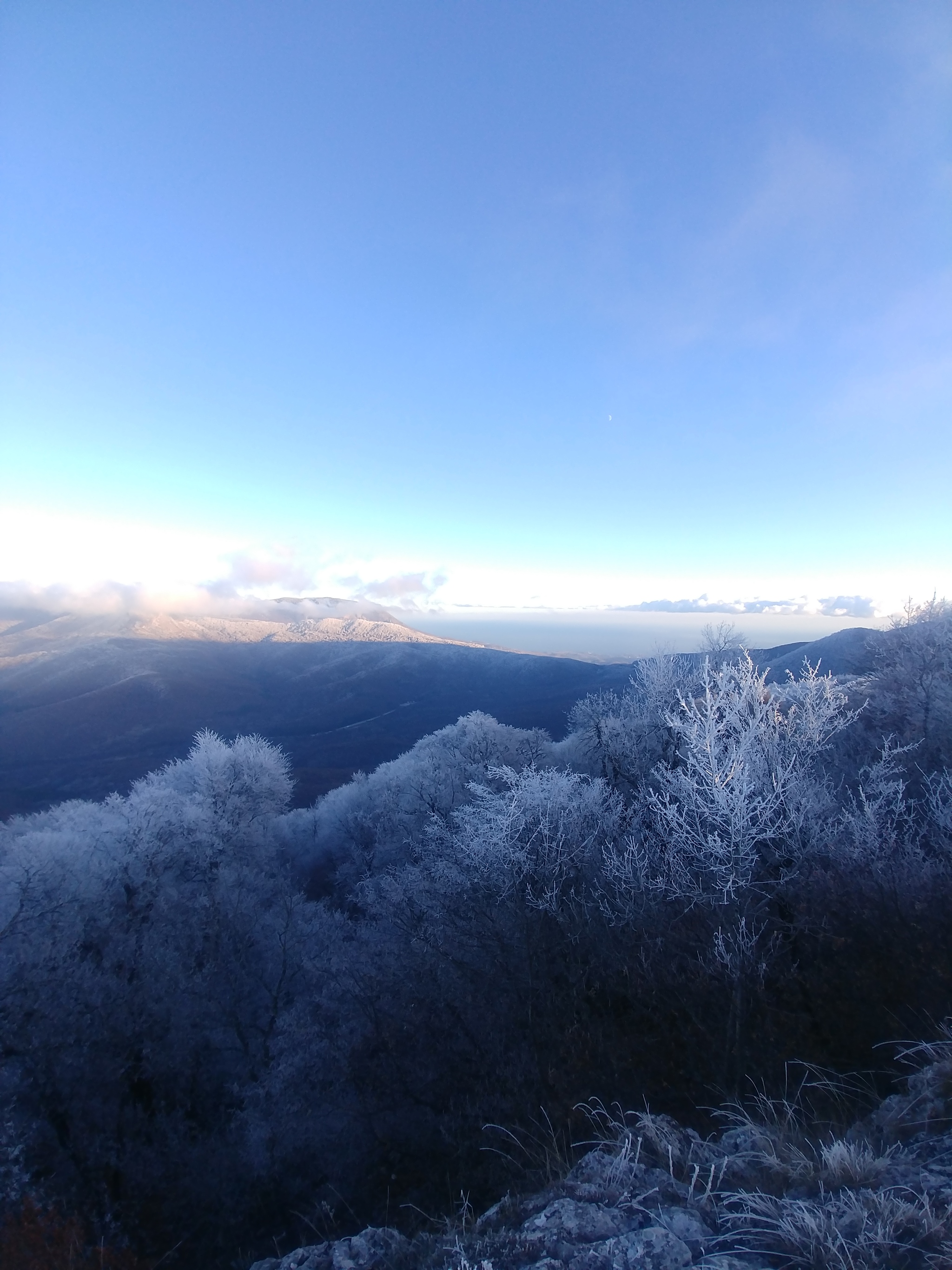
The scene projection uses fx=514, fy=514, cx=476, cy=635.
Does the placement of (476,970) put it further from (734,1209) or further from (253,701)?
(253,701)

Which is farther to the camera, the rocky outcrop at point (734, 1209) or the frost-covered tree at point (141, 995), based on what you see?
the frost-covered tree at point (141, 995)

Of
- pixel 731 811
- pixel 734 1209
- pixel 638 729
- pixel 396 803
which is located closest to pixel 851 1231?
pixel 734 1209

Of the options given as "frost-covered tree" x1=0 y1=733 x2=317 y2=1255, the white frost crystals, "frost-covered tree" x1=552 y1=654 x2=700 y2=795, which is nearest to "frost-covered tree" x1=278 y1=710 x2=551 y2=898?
"frost-covered tree" x1=552 y1=654 x2=700 y2=795

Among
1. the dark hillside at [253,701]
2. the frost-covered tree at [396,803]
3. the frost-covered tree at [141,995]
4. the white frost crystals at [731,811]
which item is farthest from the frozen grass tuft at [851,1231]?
the dark hillside at [253,701]

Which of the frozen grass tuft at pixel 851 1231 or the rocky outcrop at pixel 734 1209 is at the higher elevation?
the frozen grass tuft at pixel 851 1231

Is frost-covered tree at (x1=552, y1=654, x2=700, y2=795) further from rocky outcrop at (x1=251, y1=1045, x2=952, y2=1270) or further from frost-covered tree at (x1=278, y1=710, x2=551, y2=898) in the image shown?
rocky outcrop at (x1=251, y1=1045, x2=952, y2=1270)

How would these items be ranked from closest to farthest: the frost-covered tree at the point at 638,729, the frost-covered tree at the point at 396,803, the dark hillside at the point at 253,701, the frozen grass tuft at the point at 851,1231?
the frozen grass tuft at the point at 851,1231, the frost-covered tree at the point at 638,729, the frost-covered tree at the point at 396,803, the dark hillside at the point at 253,701

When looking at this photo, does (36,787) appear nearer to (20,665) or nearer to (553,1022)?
(20,665)

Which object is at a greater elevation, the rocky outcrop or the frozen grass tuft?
the frozen grass tuft

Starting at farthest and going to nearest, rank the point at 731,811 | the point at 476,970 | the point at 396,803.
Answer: the point at 396,803 → the point at 476,970 → the point at 731,811

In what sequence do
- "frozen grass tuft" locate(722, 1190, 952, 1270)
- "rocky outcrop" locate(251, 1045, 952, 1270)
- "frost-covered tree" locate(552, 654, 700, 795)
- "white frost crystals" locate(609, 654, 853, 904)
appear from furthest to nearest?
"frost-covered tree" locate(552, 654, 700, 795)
"white frost crystals" locate(609, 654, 853, 904)
"rocky outcrop" locate(251, 1045, 952, 1270)
"frozen grass tuft" locate(722, 1190, 952, 1270)

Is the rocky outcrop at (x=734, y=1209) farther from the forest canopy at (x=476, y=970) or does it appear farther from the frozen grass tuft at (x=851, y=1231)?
the forest canopy at (x=476, y=970)
